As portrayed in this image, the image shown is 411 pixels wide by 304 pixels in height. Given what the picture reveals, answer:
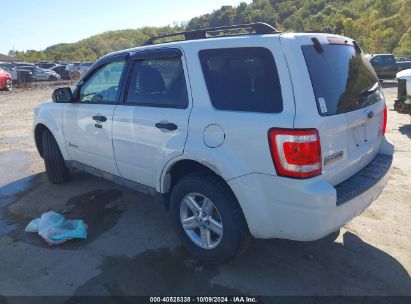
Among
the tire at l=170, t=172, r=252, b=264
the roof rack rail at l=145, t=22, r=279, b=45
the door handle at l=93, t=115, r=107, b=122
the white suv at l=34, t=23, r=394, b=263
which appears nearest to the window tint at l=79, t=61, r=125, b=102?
the white suv at l=34, t=23, r=394, b=263

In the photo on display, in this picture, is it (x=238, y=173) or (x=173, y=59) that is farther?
(x=173, y=59)

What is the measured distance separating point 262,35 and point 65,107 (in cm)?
293

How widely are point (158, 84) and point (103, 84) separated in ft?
3.35

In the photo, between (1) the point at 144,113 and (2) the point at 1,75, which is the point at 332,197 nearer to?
(1) the point at 144,113

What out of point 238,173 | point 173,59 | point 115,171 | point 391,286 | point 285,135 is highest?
point 173,59

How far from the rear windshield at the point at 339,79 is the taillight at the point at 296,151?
0.77 ft

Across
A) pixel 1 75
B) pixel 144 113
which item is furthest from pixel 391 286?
pixel 1 75

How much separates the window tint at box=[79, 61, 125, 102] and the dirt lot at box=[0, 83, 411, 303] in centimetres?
134

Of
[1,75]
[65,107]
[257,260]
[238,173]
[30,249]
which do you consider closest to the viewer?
[238,173]

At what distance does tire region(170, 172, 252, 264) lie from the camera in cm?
303

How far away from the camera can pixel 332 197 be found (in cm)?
265

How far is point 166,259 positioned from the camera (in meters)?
3.47

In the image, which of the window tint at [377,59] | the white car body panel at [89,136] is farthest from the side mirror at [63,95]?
the window tint at [377,59]

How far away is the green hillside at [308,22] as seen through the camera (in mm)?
53062
